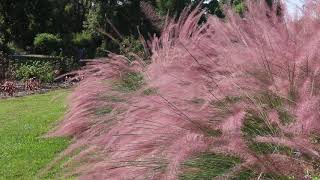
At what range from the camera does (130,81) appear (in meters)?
6.50

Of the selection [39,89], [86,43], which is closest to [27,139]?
[39,89]

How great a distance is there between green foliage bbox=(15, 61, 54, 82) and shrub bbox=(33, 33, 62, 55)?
669cm

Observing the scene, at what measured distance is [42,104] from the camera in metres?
13.0

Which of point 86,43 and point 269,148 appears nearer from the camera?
point 269,148

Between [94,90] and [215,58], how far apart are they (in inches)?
84.3

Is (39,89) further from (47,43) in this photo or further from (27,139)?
(47,43)

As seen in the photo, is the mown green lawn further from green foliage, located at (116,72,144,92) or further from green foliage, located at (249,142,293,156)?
green foliage, located at (249,142,293,156)

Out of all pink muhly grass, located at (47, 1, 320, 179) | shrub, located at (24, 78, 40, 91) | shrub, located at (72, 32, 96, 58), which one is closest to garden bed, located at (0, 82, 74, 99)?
shrub, located at (24, 78, 40, 91)

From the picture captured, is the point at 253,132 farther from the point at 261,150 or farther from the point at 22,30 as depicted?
the point at 22,30

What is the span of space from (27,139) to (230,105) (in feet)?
18.4

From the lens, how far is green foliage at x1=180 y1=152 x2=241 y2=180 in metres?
3.25

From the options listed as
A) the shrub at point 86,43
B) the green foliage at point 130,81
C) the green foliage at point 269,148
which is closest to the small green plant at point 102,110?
the green foliage at point 130,81

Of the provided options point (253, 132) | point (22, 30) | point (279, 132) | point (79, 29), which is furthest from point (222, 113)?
point (79, 29)

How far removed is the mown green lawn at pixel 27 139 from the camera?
6801mm
